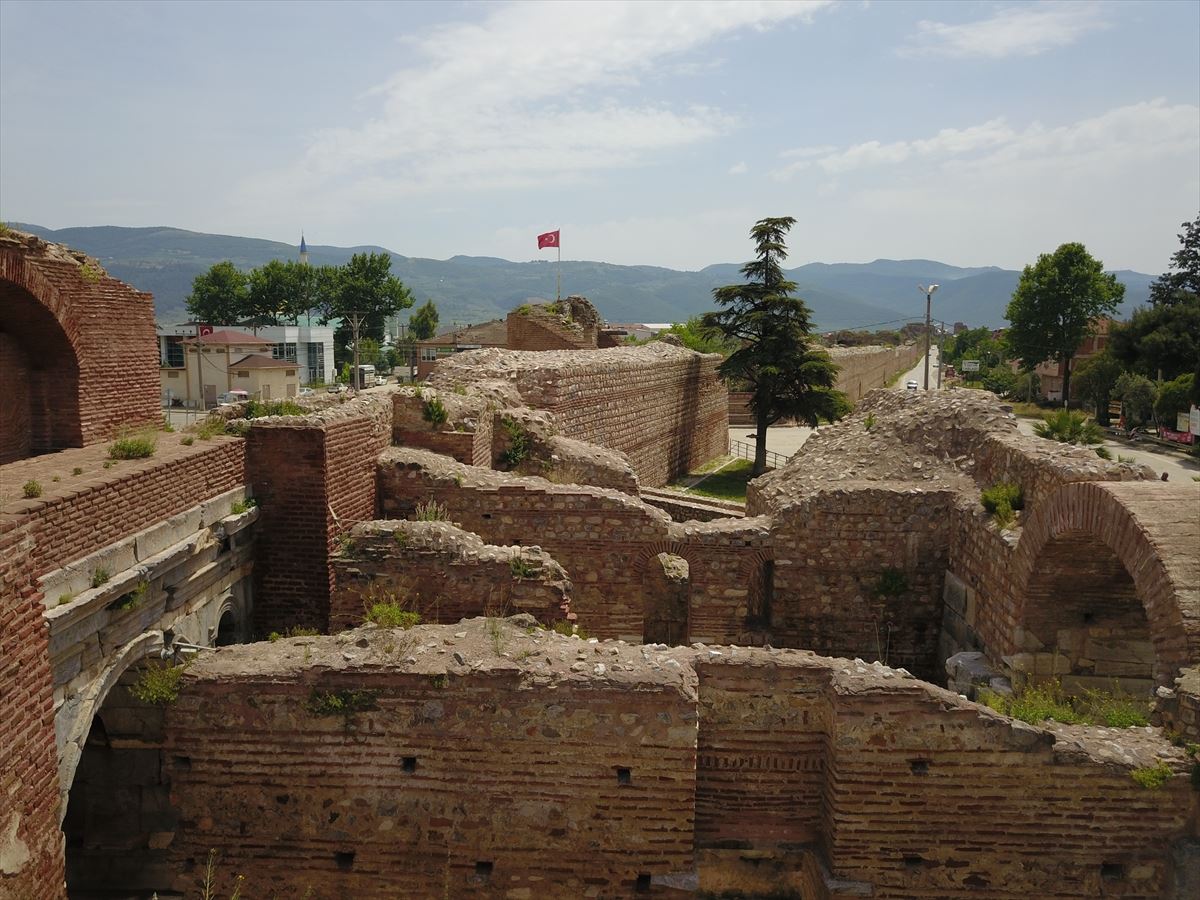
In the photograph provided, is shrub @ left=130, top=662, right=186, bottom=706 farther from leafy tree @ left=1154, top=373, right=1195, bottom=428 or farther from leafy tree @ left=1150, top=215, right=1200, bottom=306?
leafy tree @ left=1150, top=215, right=1200, bottom=306

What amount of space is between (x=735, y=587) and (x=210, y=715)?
20.3 feet

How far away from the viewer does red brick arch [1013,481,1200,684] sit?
6281 millimetres

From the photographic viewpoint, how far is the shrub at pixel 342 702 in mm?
6117

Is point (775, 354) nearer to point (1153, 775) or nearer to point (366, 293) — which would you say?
point (1153, 775)

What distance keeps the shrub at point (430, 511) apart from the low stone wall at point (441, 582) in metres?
1.78

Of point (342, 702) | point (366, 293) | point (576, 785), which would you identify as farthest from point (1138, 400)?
point (366, 293)

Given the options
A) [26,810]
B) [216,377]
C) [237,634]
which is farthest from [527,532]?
[216,377]

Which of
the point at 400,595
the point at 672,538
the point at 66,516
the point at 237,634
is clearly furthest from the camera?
the point at 672,538

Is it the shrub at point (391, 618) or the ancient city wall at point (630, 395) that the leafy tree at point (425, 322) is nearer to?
the ancient city wall at point (630, 395)

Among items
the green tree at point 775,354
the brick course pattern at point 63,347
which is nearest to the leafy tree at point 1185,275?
the green tree at point 775,354

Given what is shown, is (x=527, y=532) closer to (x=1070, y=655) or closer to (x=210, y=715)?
(x=210, y=715)

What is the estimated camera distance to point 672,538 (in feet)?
34.5

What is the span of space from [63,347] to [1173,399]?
40.7 m

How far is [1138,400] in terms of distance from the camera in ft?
131
